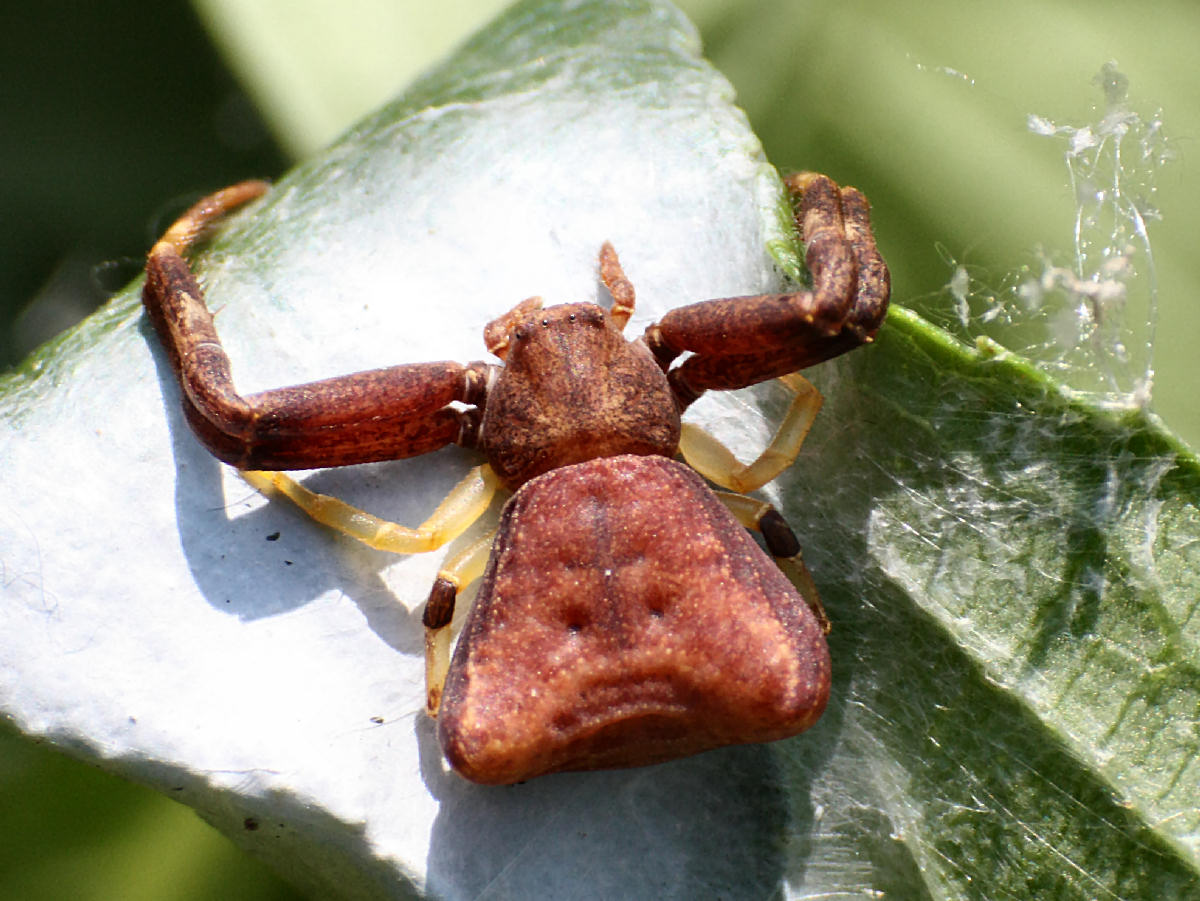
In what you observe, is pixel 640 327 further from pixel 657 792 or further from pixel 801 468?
pixel 657 792

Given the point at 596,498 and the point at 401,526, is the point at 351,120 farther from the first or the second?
the point at 596,498

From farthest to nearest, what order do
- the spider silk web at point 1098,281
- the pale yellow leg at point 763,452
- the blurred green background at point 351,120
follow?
the blurred green background at point 351,120, the pale yellow leg at point 763,452, the spider silk web at point 1098,281

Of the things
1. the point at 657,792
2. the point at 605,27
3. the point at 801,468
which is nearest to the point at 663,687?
the point at 657,792

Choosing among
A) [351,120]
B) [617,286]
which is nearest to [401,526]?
[617,286]

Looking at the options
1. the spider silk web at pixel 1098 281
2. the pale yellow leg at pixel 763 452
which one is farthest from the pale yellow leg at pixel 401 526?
the spider silk web at pixel 1098 281

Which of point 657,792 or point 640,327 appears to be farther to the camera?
point 640,327

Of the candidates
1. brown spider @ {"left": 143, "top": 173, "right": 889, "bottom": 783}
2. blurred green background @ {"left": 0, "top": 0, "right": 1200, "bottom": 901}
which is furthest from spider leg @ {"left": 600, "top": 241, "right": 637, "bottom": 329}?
blurred green background @ {"left": 0, "top": 0, "right": 1200, "bottom": 901}

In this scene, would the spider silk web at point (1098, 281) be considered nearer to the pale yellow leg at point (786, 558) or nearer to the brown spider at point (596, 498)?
the brown spider at point (596, 498)
